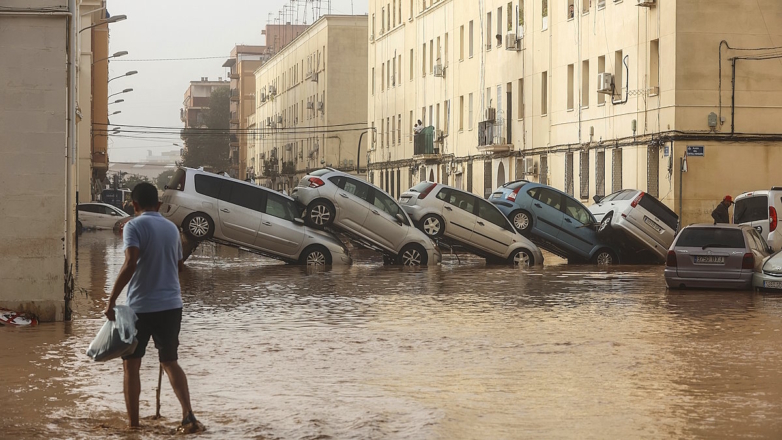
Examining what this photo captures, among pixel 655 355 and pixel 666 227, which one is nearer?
pixel 655 355

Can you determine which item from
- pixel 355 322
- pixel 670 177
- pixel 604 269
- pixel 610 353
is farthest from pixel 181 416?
pixel 670 177

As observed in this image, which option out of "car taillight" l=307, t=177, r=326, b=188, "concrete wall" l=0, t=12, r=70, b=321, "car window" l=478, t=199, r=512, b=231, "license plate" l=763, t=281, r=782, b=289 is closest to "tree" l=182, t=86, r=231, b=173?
"car window" l=478, t=199, r=512, b=231

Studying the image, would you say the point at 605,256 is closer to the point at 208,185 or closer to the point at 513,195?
the point at 513,195

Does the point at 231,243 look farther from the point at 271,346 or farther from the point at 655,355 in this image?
the point at 655,355

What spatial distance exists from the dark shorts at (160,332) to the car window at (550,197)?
923 inches

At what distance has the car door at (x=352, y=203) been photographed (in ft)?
94.1

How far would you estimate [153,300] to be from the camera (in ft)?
29.0

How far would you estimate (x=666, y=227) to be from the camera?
3231cm

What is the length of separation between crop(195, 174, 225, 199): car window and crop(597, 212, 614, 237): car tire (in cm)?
1005

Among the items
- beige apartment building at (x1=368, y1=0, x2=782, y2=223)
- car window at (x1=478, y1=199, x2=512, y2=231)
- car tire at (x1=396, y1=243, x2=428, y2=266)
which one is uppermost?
beige apartment building at (x1=368, y1=0, x2=782, y2=223)

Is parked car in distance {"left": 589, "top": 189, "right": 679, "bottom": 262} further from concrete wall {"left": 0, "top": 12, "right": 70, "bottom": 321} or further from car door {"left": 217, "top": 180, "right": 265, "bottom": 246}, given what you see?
concrete wall {"left": 0, "top": 12, "right": 70, "bottom": 321}

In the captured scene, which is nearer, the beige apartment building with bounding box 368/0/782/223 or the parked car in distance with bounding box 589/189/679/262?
the parked car in distance with bounding box 589/189/679/262

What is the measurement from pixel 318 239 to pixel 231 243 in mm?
2082

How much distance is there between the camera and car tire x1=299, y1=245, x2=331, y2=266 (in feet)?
94.6
